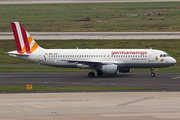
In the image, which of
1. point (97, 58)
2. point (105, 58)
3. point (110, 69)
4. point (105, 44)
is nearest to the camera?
point (110, 69)

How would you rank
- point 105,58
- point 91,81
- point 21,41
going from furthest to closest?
point 21,41 → point 105,58 → point 91,81

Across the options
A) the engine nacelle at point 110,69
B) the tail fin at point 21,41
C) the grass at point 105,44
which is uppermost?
the grass at point 105,44

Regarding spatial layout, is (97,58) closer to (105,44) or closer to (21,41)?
(21,41)

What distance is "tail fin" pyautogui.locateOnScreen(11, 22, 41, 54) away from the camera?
51.4 metres

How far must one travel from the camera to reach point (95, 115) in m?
24.9

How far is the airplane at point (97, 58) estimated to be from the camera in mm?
48312

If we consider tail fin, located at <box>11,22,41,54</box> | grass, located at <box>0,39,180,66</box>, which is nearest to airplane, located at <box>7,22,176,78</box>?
tail fin, located at <box>11,22,41,54</box>

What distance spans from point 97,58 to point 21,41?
40.7 feet

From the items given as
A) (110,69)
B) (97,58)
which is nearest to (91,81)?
(110,69)

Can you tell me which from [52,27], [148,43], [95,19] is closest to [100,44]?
[148,43]

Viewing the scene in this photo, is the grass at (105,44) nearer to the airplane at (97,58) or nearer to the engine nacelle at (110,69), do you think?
the airplane at (97,58)

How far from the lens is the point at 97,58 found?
163 feet

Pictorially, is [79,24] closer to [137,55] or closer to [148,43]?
[148,43]

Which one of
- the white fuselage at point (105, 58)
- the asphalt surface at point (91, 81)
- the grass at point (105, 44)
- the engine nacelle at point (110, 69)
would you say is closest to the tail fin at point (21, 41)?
the white fuselage at point (105, 58)
